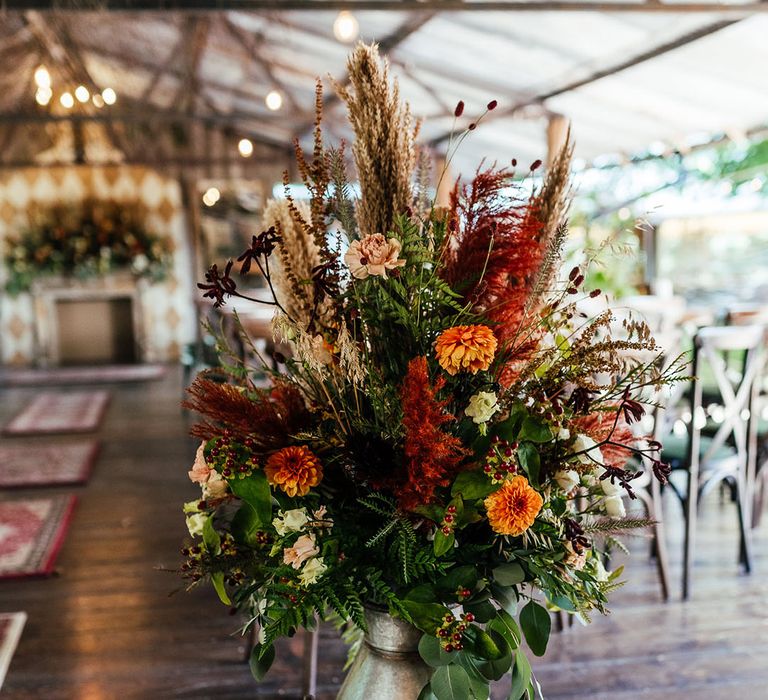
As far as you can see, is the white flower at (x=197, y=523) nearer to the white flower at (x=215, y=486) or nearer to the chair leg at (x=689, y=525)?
the white flower at (x=215, y=486)

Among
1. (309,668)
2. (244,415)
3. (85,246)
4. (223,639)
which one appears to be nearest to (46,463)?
(223,639)

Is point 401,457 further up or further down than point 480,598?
further up

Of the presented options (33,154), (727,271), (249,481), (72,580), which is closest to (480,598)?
(249,481)

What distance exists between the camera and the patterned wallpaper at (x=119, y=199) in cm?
1018

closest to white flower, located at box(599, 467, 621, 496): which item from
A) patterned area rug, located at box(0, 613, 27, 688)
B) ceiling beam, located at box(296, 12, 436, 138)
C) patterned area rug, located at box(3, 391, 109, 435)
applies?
patterned area rug, located at box(0, 613, 27, 688)

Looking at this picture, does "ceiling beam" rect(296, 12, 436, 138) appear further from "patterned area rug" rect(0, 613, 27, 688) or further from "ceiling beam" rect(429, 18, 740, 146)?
"patterned area rug" rect(0, 613, 27, 688)

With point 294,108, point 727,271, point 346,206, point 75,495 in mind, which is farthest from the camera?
point 294,108

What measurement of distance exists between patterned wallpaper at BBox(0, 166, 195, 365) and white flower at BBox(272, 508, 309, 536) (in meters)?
9.81

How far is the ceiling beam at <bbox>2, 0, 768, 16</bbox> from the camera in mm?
4395

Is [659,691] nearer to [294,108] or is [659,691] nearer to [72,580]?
[72,580]

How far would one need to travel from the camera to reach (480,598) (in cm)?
96

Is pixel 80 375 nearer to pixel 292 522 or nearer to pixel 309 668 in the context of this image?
pixel 309 668

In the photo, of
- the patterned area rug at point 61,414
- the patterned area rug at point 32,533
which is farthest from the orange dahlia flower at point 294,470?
the patterned area rug at point 61,414

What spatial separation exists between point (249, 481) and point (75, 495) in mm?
3905
